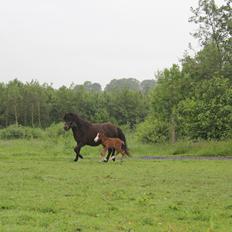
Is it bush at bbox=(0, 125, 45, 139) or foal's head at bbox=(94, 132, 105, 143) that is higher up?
bush at bbox=(0, 125, 45, 139)

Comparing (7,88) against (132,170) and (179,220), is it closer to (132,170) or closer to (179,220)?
(132,170)

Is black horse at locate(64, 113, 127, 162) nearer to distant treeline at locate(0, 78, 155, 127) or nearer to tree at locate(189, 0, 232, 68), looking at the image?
tree at locate(189, 0, 232, 68)

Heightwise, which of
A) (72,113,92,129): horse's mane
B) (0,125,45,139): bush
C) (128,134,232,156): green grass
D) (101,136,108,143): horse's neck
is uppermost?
(72,113,92,129): horse's mane

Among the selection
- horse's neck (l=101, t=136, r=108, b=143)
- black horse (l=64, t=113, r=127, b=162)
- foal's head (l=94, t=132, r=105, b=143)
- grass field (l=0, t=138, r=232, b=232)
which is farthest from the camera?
black horse (l=64, t=113, r=127, b=162)

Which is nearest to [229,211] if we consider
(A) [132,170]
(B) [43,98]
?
(A) [132,170]

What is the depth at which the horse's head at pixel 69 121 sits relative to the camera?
20.4 m

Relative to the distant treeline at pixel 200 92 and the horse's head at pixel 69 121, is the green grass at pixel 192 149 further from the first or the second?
the horse's head at pixel 69 121

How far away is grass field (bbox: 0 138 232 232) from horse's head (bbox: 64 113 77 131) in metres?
3.89

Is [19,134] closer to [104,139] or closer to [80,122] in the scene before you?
[80,122]

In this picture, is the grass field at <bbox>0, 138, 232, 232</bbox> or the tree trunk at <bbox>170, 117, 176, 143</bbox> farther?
the tree trunk at <bbox>170, 117, 176, 143</bbox>

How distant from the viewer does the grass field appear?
748 centimetres

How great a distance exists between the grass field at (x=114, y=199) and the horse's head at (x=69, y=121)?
389 centimetres

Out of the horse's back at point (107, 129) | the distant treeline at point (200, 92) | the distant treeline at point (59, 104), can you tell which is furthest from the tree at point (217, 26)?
the distant treeline at point (59, 104)

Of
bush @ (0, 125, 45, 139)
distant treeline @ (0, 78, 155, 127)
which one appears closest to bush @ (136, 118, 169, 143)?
bush @ (0, 125, 45, 139)
